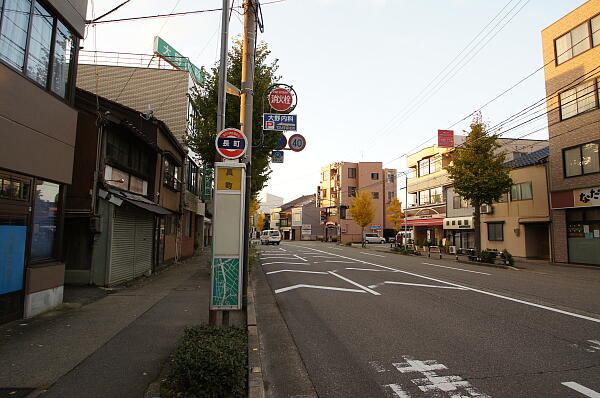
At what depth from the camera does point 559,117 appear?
21594mm

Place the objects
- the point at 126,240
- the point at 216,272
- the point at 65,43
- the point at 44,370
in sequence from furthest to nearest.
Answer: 1. the point at 126,240
2. the point at 65,43
3. the point at 216,272
4. the point at 44,370

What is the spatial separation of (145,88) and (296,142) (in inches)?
599

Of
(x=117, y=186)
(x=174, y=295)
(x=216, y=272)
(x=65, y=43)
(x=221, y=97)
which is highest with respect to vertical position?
(x=65, y=43)

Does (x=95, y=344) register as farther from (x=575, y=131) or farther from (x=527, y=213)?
(x=527, y=213)

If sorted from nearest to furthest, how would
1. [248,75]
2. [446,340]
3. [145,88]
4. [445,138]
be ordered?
[446,340], [248,75], [145,88], [445,138]

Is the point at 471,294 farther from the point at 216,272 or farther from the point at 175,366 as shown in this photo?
the point at 175,366

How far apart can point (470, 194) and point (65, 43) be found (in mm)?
22279

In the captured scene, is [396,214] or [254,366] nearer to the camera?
[254,366]

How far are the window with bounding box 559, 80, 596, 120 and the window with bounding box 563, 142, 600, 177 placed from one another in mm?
2090

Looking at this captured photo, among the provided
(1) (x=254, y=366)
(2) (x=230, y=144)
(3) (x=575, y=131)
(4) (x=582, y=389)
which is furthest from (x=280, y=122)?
(3) (x=575, y=131)

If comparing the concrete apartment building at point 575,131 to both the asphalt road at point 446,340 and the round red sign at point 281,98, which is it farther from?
the round red sign at point 281,98

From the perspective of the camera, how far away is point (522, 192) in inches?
979

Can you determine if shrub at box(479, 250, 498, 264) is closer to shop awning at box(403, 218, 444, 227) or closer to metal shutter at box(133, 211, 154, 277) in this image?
shop awning at box(403, 218, 444, 227)

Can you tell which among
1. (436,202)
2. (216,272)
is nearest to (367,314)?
(216,272)
